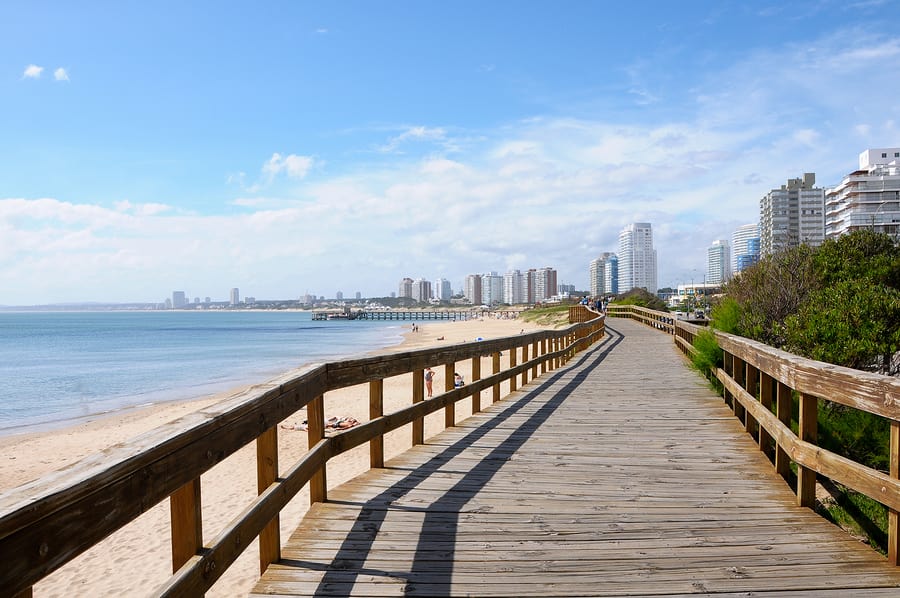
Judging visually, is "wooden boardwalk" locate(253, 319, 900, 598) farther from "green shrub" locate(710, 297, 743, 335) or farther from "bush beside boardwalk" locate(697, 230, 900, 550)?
"green shrub" locate(710, 297, 743, 335)

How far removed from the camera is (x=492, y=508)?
4371 millimetres

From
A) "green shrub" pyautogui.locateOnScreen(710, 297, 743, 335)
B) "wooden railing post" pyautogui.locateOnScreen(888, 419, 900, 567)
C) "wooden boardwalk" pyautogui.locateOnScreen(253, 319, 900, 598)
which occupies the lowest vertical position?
"wooden boardwalk" pyautogui.locateOnScreen(253, 319, 900, 598)

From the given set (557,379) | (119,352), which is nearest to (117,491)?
(557,379)

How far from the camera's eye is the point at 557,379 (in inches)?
484

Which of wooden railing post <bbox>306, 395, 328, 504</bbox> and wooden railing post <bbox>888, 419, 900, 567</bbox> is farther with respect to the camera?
wooden railing post <bbox>306, 395, 328, 504</bbox>

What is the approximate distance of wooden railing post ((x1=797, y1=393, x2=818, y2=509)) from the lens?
4.20m

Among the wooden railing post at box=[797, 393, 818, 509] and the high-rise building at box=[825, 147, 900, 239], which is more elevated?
the high-rise building at box=[825, 147, 900, 239]

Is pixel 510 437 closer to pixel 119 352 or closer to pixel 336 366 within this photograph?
pixel 336 366

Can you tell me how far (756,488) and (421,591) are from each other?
3.02 meters

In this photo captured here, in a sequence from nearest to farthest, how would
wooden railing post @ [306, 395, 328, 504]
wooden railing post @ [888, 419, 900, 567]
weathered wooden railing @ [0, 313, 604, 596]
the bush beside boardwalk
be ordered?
weathered wooden railing @ [0, 313, 604, 596]
wooden railing post @ [888, 419, 900, 567]
wooden railing post @ [306, 395, 328, 504]
the bush beside boardwalk

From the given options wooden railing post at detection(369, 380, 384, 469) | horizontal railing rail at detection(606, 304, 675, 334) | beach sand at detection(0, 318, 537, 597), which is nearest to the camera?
wooden railing post at detection(369, 380, 384, 469)

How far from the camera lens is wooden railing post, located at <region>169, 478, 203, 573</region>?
90.0 inches

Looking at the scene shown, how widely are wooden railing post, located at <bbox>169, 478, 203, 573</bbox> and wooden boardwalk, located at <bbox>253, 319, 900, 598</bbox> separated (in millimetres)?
909

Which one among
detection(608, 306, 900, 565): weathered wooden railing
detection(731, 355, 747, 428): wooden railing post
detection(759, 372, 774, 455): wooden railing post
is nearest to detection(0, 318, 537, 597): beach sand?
detection(608, 306, 900, 565): weathered wooden railing
